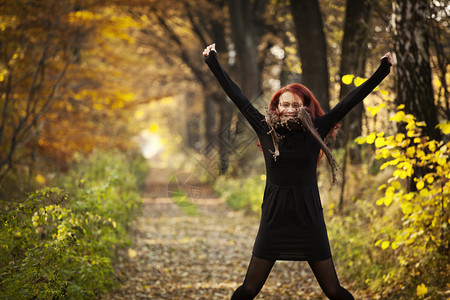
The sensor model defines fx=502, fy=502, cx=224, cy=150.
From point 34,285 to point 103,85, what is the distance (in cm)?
1055

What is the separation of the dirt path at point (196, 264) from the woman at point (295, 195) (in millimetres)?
2518

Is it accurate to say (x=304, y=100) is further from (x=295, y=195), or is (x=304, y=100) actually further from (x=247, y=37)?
(x=247, y=37)

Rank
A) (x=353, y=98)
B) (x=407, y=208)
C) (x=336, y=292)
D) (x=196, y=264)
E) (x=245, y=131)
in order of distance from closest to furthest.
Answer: (x=336, y=292) < (x=353, y=98) < (x=407, y=208) < (x=196, y=264) < (x=245, y=131)

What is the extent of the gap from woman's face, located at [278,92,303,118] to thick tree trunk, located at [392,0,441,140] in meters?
2.25

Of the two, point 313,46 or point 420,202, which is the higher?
point 313,46

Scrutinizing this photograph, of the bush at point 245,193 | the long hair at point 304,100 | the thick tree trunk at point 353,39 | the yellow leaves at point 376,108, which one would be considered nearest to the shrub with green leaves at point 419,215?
the yellow leaves at point 376,108

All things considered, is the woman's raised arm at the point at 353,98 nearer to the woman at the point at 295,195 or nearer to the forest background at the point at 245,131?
the woman at the point at 295,195

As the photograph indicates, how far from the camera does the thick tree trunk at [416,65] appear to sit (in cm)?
538

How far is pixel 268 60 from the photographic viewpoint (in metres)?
19.9

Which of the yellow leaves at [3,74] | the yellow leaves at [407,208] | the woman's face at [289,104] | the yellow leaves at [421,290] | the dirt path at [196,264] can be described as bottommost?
the dirt path at [196,264]

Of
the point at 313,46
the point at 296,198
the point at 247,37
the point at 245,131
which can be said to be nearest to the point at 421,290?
the point at 296,198

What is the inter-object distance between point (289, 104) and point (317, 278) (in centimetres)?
126

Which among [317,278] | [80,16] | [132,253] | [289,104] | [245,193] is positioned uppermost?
[80,16]

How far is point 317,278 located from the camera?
139 inches
